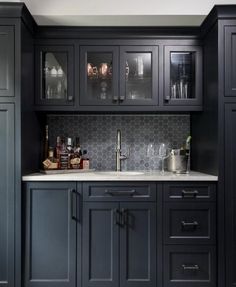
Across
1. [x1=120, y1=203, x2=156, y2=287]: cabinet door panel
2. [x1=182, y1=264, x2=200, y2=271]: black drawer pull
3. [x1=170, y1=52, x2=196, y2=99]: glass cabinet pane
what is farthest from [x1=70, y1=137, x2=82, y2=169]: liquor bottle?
[x1=182, y1=264, x2=200, y2=271]: black drawer pull

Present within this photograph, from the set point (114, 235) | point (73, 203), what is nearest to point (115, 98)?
point (73, 203)

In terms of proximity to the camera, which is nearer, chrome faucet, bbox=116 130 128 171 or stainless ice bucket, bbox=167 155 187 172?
stainless ice bucket, bbox=167 155 187 172

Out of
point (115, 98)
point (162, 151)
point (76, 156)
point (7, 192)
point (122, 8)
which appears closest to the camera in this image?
point (7, 192)

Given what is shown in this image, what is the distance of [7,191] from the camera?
2.27 meters

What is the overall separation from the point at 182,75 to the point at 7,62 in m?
1.44

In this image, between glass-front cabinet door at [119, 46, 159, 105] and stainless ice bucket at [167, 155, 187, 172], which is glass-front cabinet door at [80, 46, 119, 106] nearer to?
glass-front cabinet door at [119, 46, 159, 105]

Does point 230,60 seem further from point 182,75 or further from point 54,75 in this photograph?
point 54,75

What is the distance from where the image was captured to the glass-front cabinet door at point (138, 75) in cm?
263

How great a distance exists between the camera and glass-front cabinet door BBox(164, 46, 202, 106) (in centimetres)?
263

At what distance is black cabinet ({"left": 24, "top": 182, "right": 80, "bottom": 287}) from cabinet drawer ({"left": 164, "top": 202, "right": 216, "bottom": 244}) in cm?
69

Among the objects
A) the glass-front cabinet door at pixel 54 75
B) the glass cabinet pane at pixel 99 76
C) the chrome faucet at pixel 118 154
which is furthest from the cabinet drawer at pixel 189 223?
the glass-front cabinet door at pixel 54 75

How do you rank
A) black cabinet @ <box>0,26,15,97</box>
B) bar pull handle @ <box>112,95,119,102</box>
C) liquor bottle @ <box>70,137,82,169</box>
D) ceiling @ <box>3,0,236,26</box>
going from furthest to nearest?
liquor bottle @ <box>70,137,82,169</box> < bar pull handle @ <box>112,95,119,102</box> < ceiling @ <box>3,0,236,26</box> < black cabinet @ <box>0,26,15,97</box>

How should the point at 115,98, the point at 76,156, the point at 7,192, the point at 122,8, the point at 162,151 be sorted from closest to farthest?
the point at 7,192 → the point at 122,8 → the point at 115,98 → the point at 76,156 → the point at 162,151

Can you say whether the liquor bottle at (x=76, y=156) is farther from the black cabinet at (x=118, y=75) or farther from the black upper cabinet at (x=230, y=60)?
the black upper cabinet at (x=230, y=60)
